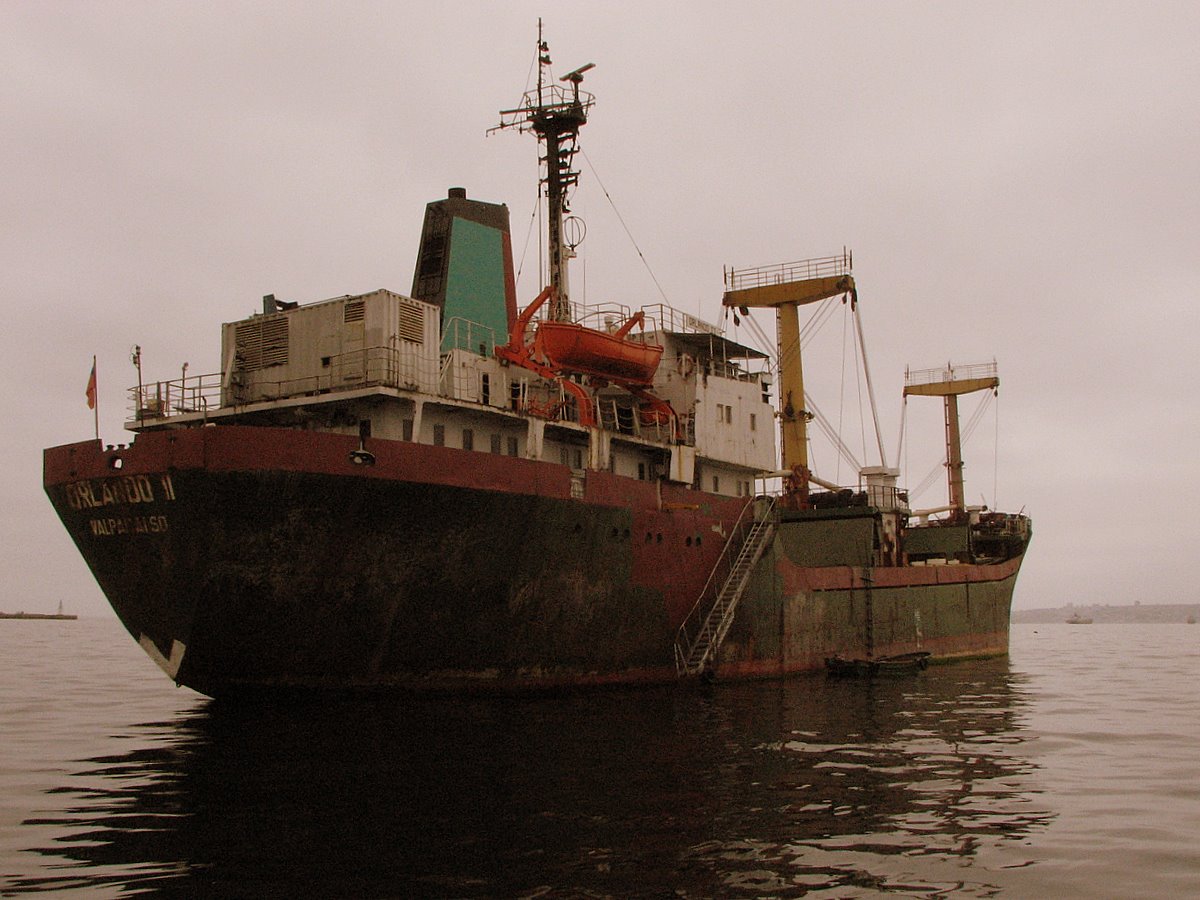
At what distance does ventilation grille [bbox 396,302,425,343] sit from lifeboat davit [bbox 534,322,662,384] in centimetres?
325

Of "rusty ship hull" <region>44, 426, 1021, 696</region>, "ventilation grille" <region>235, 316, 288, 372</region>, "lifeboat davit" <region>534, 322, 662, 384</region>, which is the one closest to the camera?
"rusty ship hull" <region>44, 426, 1021, 696</region>

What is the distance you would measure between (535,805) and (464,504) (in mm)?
8054

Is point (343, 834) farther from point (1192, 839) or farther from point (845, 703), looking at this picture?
point (845, 703)

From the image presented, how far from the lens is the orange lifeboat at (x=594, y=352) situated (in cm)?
2258

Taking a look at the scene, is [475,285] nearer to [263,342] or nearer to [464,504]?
[263,342]

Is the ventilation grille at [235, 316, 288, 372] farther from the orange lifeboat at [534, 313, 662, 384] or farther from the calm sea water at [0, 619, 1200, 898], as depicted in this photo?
the calm sea water at [0, 619, 1200, 898]

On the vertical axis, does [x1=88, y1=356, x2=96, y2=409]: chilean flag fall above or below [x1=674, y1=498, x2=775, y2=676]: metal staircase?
above

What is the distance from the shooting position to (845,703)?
70.6 feet

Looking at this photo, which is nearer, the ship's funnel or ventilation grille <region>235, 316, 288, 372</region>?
ventilation grille <region>235, 316, 288, 372</region>

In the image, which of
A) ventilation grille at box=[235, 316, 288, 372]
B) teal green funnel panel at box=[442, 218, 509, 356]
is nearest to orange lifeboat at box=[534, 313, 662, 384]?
teal green funnel panel at box=[442, 218, 509, 356]

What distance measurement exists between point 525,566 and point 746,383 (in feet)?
42.8

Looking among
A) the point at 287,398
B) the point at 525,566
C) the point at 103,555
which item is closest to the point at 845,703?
the point at 525,566

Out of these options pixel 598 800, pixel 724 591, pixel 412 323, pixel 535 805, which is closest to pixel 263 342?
pixel 412 323

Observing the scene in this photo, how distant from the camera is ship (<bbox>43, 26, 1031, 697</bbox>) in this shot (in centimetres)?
1683
